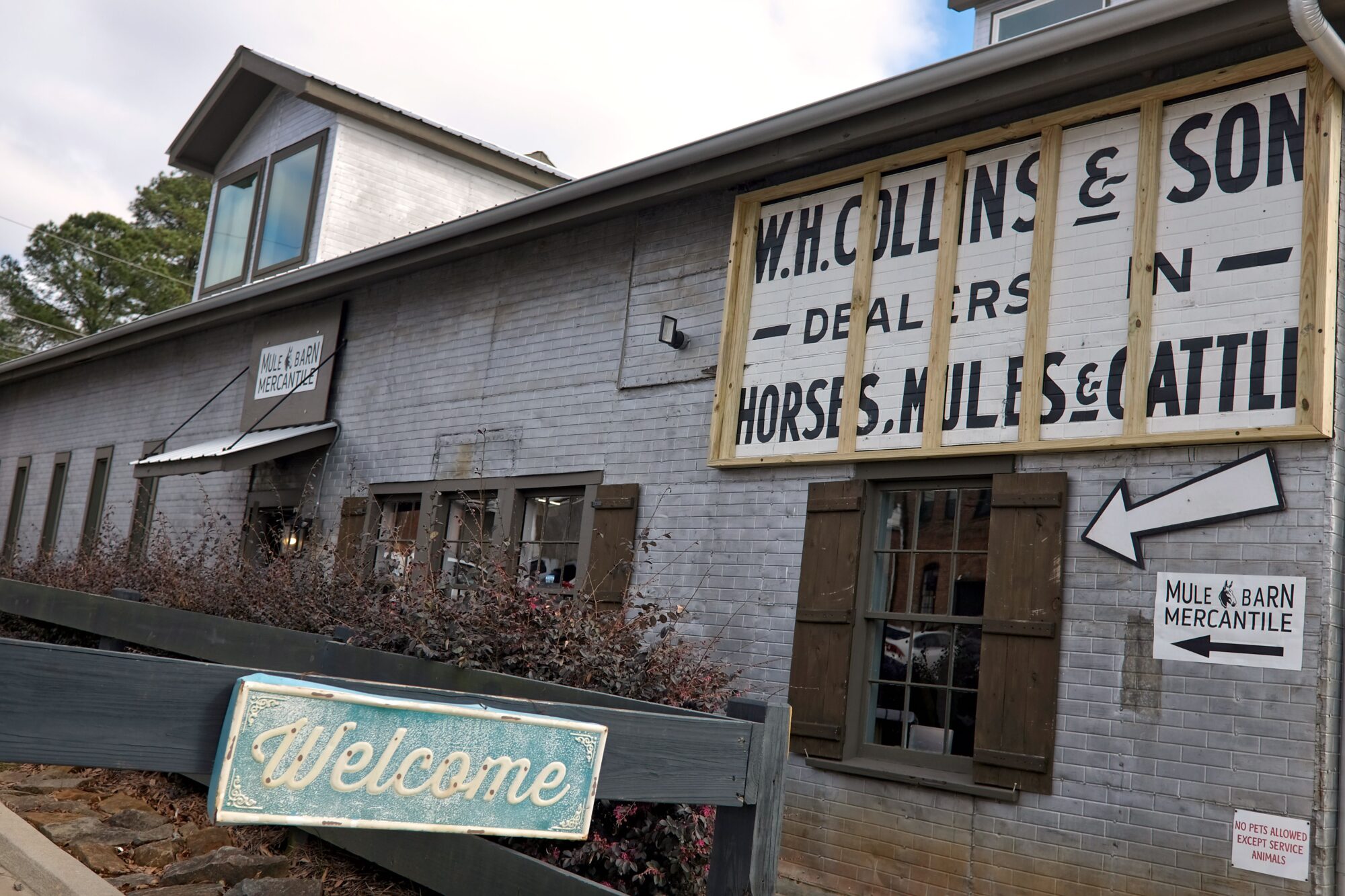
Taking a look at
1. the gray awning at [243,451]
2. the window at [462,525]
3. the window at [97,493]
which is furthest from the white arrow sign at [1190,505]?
the window at [97,493]

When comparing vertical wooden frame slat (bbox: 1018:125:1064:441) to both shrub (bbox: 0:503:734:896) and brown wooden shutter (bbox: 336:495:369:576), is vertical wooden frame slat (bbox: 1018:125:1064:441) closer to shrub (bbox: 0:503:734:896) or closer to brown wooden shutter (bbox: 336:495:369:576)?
shrub (bbox: 0:503:734:896)

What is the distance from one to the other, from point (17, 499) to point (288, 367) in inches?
375

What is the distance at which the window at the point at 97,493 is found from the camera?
16.6 metres

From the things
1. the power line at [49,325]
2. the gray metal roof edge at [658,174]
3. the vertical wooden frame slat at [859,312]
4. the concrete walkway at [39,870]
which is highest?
the power line at [49,325]

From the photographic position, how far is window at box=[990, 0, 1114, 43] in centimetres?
1044

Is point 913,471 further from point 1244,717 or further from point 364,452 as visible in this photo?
point 364,452

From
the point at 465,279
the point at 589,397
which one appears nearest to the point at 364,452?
the point at 465,279

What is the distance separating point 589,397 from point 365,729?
23.8 ft

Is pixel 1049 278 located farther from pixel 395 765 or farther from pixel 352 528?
pixel 352 528

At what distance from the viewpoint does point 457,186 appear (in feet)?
53.1

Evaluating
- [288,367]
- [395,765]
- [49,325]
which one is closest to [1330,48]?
[395,765]

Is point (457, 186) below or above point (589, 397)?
above

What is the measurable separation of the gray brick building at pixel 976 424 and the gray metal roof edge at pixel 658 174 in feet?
0.10

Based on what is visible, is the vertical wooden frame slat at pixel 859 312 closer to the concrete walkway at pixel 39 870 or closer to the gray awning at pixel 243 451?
the concrete walkway at pixel 39 870
